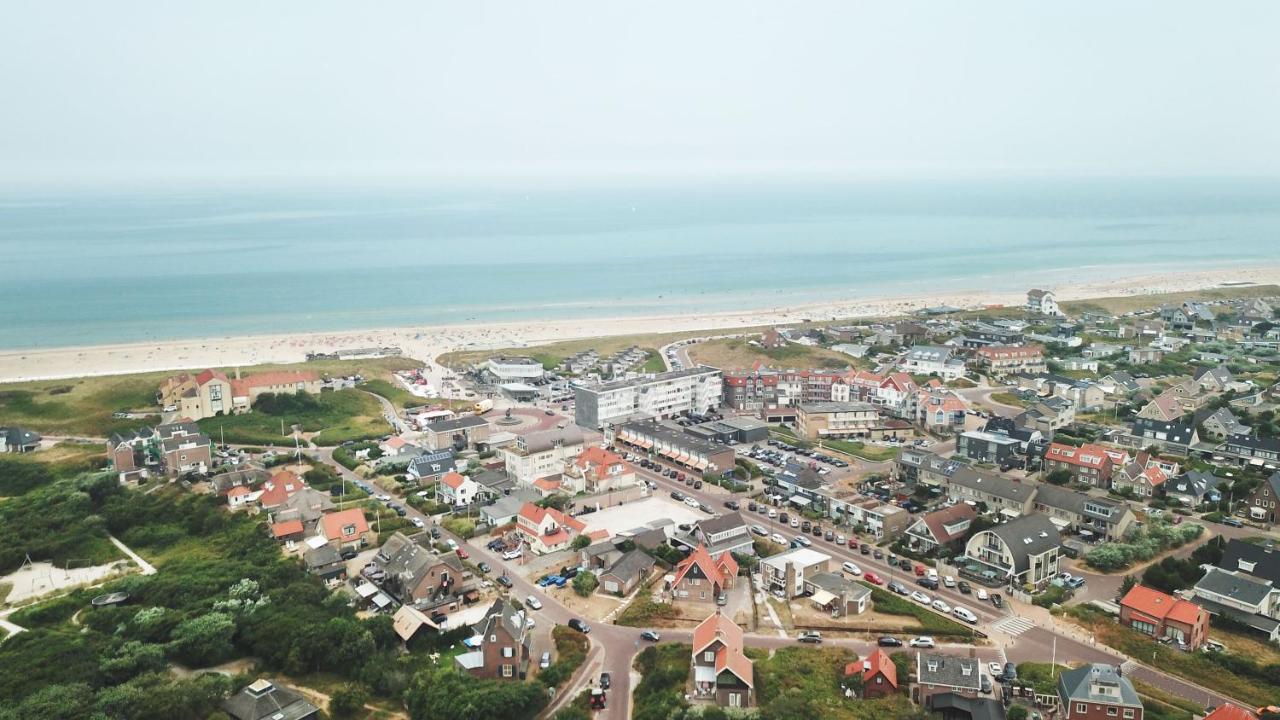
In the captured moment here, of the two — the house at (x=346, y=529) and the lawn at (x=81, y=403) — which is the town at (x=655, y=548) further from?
the lawn at (x=81, y=403)

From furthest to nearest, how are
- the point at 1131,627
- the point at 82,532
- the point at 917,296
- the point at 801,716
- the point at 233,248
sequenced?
the point at 233,248 → the point at 917,296 → the point at 82,532 → the point at 1131,627 → the point at 801,716

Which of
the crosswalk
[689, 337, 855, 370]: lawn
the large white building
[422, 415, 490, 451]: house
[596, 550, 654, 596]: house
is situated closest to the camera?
the crosswalk

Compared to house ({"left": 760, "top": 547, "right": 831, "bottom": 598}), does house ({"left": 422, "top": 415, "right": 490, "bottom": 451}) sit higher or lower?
higher

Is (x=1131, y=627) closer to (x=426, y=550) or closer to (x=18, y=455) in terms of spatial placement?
(x=426, y=550)

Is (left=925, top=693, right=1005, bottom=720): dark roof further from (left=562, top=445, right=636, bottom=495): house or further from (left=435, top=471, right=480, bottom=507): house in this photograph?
(left=435, top=471, right=480, bottom=507): house

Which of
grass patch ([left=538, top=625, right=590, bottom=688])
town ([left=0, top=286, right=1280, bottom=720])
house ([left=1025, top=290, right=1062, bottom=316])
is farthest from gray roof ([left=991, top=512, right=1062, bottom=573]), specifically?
house ([left=1025, top=290, right=1062, bottom=316])

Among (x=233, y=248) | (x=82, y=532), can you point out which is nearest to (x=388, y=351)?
(x=82, y=532)

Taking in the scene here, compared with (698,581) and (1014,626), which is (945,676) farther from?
(698,581)
